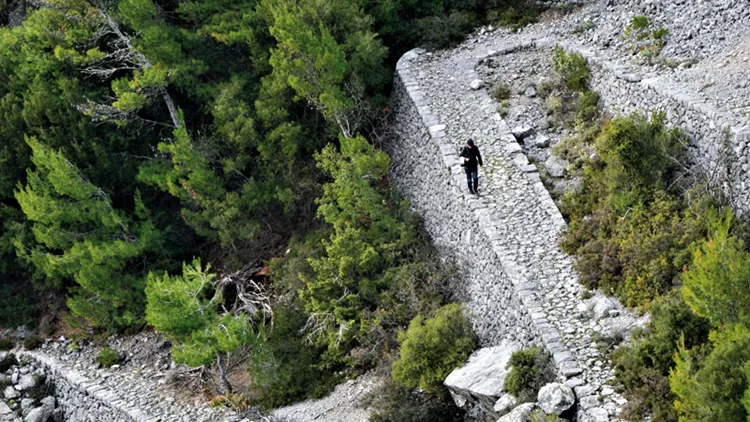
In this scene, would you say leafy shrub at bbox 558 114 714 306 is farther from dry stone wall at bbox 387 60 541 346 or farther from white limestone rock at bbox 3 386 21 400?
white limestone rock at bbox 3 386 21 400

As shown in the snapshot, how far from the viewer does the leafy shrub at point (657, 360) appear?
34.0ft

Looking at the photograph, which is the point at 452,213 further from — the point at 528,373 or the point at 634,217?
the point at 528,373

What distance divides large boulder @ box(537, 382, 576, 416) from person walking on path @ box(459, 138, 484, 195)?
226 inches

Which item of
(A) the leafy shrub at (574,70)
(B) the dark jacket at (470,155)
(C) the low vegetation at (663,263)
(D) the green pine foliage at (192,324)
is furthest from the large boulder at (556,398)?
(A) the leafy shrub at (574,70)

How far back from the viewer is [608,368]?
11.5 metres

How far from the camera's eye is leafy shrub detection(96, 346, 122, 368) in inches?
823

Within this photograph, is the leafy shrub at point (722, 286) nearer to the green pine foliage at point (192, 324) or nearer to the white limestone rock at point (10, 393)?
the green pine foliage at point (192, 324)

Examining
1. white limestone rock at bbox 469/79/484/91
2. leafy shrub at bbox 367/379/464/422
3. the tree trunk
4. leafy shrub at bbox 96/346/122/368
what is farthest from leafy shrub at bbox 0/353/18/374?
white limestone rock at bbox 469/79/484/91

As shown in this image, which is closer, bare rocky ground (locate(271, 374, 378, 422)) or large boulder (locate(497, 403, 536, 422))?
large boulder (locate(497, 403, 536, 422))

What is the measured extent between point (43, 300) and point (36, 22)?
8338mm

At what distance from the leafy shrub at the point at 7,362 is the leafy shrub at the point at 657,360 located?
57.2ft

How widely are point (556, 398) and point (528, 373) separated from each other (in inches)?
40.0

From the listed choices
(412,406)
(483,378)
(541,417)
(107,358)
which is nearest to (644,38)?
(483,378)

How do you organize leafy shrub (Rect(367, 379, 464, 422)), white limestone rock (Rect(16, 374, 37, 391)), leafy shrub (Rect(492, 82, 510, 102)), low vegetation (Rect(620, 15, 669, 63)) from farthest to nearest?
white limestone rock (Rect(16, 374, 37, 391)) → leafy shrub (Rect(492, 82, 510, 102)) → low vegetation (Rect(620, 15, 669, 63)) → leafy shrub (Rect(367, 379, 464, 422))
